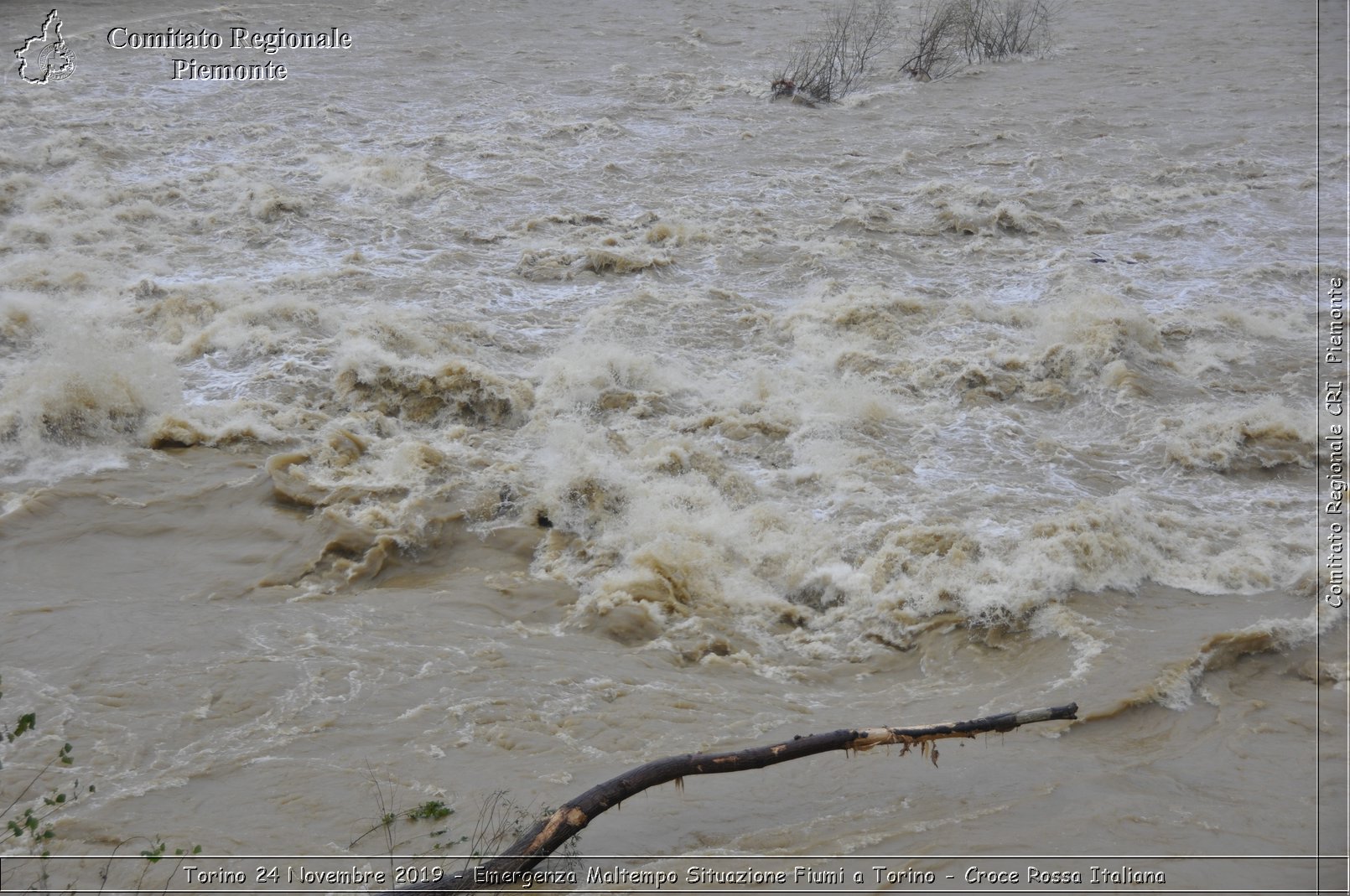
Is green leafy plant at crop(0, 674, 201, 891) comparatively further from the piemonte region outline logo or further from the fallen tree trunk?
the piemonte region outline logo

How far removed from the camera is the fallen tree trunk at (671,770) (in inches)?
102

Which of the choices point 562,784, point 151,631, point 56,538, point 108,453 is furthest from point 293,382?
point 562,784

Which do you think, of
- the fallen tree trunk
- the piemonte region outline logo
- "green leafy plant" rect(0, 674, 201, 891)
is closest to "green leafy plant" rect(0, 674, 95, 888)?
"green leafy plant" rect(0, 674, 201, 891)

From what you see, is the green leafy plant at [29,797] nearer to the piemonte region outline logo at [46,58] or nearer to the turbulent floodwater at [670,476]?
the turbulent floodwater at [670,476]

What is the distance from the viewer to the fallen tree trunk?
8.48 feet

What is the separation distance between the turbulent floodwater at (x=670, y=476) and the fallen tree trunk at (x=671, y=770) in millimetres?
180

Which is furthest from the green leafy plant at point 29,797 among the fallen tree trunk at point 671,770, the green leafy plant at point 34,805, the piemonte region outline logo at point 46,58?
the piemonte region outline logo at point 46,58

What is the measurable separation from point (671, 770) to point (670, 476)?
276cm

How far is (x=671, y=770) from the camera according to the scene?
2.85 metres

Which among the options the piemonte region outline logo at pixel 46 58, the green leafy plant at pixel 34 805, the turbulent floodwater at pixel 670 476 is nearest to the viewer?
the green leafy plant at pixel 34 805

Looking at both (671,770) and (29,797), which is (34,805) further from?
(671,770)

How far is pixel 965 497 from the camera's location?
525 cm

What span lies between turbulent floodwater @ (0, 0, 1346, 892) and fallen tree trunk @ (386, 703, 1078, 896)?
18 cm

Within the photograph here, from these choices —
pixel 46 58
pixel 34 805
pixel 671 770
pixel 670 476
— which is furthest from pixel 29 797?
pixel 46 58
